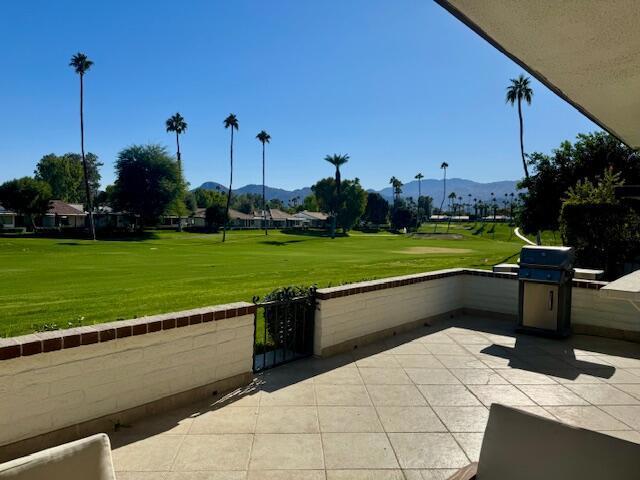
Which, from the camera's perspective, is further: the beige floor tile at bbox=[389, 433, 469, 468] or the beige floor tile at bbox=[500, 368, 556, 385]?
the beige floor tile at bbox=[500, 368, 556, 385]

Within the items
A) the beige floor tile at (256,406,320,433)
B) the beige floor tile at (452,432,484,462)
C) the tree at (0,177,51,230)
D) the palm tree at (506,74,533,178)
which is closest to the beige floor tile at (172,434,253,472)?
the beige floor tile at (256,406,320,433)

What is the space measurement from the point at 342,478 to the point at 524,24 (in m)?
3.33

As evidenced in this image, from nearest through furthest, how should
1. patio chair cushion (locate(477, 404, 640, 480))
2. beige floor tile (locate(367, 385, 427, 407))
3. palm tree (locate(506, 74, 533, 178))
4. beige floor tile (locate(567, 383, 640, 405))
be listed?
patio chair cushion (locate(477, 404, 640, 480)) < beige floor tile (locate(367, 385, 427, 407)) < beige floor tile (locate(567, 383, 640, 405)) < palm tree (locate(506, 74, 533, 178))

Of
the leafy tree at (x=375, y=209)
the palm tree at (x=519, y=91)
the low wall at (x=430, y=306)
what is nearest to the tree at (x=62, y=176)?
the leafy tree at (x=375, y=209)

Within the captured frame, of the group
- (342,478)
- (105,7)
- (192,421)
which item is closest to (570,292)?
(342,478)

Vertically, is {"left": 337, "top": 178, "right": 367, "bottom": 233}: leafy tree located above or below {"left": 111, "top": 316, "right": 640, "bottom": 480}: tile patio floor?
above

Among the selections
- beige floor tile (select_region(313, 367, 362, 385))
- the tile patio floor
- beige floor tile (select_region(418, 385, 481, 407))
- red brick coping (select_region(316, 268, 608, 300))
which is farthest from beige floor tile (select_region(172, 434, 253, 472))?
red brick coping (select_region(316, 268, 608, 300))

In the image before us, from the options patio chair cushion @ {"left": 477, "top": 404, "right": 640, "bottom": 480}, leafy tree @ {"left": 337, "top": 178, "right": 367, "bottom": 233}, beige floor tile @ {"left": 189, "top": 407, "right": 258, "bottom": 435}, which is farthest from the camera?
leafy tree @ {"left": 337, "top": 178, "right": 367, "bottom": 233}

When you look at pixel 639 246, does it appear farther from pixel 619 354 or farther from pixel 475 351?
pixel 475 351

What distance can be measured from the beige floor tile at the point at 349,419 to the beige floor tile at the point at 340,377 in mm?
715

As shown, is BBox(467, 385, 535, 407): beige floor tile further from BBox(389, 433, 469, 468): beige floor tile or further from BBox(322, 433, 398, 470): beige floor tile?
BBox(322, 433, 398, 470): beige floor tile

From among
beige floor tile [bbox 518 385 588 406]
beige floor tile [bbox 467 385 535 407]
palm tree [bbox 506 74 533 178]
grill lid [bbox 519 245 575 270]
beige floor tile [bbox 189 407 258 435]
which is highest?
palm tree [bbox 506 74 533 178]

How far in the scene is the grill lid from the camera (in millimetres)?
7445

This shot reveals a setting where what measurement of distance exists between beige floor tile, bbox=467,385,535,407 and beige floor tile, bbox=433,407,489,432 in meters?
0.30
